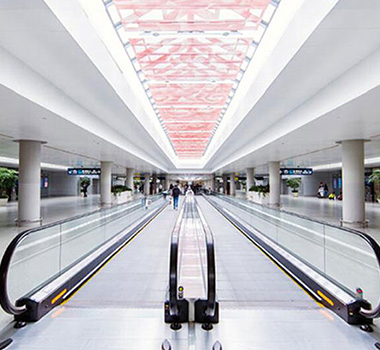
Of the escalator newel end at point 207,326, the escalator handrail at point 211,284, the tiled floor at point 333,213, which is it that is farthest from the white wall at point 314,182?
the escalator newel end at point 207,326

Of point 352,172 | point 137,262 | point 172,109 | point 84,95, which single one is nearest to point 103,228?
point 137,262

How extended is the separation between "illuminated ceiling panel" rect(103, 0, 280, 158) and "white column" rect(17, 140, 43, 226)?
5996 mm

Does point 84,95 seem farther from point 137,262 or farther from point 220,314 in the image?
point 220,314

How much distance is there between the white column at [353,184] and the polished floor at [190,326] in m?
7.52

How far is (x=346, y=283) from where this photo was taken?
167 inches

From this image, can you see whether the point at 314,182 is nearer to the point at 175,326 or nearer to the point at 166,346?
the point at 175,326

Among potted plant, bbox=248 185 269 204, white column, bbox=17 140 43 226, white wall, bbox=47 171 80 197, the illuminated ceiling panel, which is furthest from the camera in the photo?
white wall, bbox=47 171 80 197

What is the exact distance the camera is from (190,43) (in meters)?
9.51

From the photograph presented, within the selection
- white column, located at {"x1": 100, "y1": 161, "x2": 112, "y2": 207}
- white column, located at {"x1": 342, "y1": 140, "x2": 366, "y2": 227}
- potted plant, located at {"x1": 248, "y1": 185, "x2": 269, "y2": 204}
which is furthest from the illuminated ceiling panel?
potted plant, located at {"x1": 248, "y1": 185, "x2": 269, "y2": 204}

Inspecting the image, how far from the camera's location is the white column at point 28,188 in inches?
448

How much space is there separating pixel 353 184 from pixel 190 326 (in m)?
11.0

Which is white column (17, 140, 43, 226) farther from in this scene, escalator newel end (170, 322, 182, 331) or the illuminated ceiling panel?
escalator newel end (170, 322, 182, 331)

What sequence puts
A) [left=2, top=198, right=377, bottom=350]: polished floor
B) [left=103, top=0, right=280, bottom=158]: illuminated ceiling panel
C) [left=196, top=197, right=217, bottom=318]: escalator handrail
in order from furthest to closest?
[left=103, top=0, right=280, bottom=158]: illuminated ceiling panel → [left=196, top=197, right=217, bottom=318]: escalator handrail → [left=2, top=198, right=377, bottom=350]: polished floor

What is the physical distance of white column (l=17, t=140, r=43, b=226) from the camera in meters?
11.4
